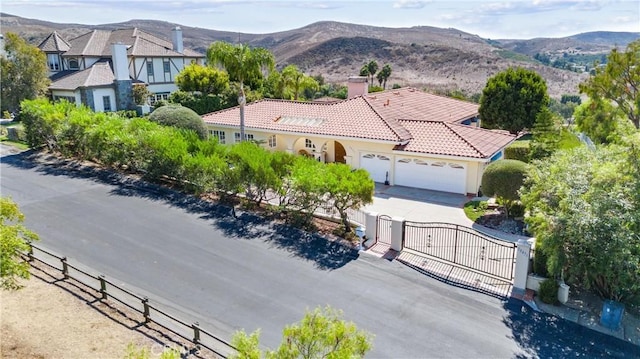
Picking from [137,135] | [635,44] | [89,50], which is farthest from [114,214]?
[89,50]

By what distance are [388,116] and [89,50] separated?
4023 centimetres

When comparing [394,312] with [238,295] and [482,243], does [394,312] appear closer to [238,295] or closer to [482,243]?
[238,295]

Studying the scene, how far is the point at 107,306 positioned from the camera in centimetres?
1250

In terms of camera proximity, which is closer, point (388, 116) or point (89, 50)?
point (388, 116)

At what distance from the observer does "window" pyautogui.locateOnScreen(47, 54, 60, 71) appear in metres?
53.2

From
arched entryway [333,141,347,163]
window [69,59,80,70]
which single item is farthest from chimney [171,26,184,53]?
arched entryway [333,141,347,163]

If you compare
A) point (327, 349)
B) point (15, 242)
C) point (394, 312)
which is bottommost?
point (394, 312)

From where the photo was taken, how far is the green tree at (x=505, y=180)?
19.4 metres

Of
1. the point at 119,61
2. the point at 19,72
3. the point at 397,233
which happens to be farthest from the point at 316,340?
the point at 119,61

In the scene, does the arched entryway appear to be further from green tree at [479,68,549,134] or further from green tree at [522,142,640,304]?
green tree at [522,142,640,304]

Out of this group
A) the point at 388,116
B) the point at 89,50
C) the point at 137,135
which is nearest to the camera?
the point at 137,135

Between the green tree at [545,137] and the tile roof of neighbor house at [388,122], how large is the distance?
2.04m

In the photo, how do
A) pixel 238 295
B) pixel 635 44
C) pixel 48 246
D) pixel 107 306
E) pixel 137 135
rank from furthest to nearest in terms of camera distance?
pixel 137 135, pixel 635 44, pixel 48 246, pixel 238 295, pixel 107 306

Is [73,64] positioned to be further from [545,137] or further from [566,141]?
[566,141]
